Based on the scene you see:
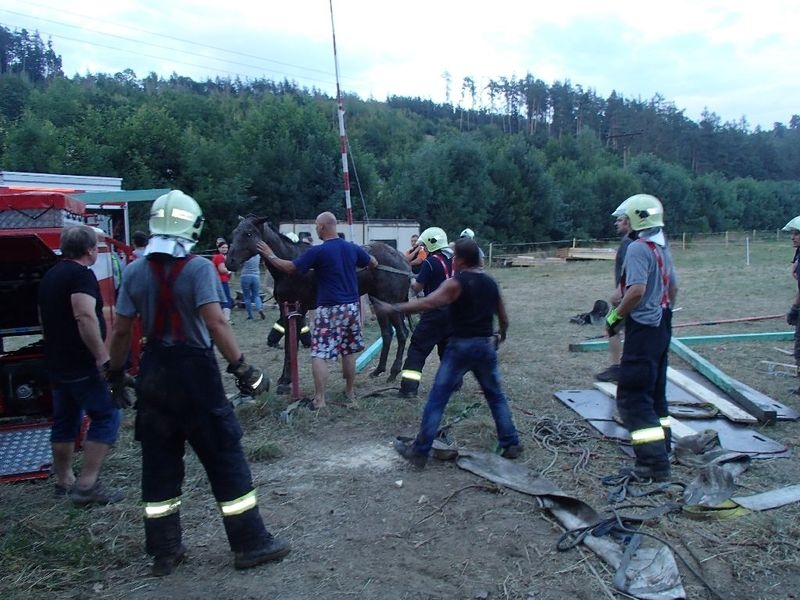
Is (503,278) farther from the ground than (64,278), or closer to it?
closer to it

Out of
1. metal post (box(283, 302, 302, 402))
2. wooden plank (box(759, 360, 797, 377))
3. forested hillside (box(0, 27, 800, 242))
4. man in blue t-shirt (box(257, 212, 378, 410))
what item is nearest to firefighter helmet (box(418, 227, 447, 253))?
man in blue t-shirt (box(257, 212, 378, 410))

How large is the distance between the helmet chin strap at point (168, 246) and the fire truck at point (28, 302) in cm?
253

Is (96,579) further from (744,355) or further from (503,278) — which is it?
(503,278)

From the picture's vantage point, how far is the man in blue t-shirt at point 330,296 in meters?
6.40

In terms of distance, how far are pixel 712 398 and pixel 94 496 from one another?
5.76 m

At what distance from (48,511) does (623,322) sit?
438cm

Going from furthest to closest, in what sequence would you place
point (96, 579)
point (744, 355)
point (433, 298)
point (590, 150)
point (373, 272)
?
point (590, 150) → point (744, 355) → point (373, 272) → point (433, 298) → point (96, 579)

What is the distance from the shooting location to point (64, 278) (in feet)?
14.3

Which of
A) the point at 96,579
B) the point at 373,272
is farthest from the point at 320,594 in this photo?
Answer: the point at 373,272

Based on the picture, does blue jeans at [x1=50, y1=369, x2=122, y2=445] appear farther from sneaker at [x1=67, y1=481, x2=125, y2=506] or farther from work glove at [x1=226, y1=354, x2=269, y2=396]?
work glove at [x1=226, y1=354, x2=269, y2=396]

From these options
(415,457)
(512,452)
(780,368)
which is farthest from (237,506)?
(780,368)

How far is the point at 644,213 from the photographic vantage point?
4.83m

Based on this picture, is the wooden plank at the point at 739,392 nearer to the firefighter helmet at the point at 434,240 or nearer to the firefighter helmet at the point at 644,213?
the firefighter helmet at the point at 644,213

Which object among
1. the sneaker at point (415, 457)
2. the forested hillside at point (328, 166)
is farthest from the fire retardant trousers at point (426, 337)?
the forested hillside at point (328, 166)
